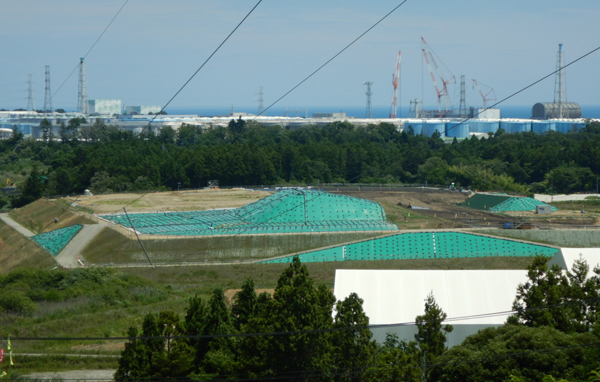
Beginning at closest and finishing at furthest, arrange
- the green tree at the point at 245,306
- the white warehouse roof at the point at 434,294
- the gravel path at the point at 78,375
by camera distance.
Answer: the green tree at the point at 245,306 < the gravel path at the point at 78,375 < the white warehouse roof at the point at 434,294

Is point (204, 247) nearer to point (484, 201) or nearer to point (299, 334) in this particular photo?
point (299, 334)

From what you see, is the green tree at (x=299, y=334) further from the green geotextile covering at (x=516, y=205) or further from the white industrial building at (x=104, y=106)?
the white industrial building at (x=104, y=106)

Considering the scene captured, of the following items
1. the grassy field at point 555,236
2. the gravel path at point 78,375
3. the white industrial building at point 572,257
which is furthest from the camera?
the grassy field at point 555,236

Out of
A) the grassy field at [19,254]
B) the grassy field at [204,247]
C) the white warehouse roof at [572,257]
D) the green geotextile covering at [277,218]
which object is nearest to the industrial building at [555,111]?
the green geotextile covering at [277,218]

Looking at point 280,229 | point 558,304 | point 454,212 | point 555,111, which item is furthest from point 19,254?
point 555,111

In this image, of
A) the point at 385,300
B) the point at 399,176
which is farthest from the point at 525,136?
the point at 385,300
